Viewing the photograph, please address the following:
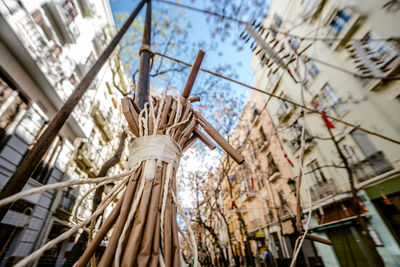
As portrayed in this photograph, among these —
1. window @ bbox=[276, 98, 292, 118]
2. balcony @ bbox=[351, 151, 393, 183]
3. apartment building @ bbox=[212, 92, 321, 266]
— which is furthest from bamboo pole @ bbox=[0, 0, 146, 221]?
window @ bbox=[276, 98, 292, 118]

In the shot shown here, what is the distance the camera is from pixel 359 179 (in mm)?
9125

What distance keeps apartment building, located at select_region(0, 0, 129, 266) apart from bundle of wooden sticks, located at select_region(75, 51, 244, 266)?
3312mm

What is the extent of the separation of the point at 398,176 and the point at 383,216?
2.01 meters

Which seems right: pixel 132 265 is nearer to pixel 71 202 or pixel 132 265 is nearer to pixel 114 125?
pixel 71 202

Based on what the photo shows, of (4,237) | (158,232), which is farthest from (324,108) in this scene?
(4,237)

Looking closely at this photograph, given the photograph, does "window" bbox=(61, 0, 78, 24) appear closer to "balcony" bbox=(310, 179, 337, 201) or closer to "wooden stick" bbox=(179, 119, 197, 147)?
"wooden stick" bbox=(179, 119, 197, 147)

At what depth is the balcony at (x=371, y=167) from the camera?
26.3 feet

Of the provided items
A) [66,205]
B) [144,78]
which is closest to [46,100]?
[66,205]

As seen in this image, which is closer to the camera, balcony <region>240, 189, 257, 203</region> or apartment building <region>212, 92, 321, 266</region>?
apartment building <region>212, 92, 321, 266</region>

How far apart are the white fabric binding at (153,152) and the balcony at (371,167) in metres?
11.0

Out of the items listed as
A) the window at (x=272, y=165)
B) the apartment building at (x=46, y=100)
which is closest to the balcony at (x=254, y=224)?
the window at (x=272, y=165)

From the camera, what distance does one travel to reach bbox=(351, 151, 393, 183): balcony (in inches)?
315

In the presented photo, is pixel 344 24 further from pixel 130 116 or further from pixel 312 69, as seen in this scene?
pixel 130 116

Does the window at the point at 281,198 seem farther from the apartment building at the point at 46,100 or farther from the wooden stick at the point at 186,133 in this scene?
the wooden stick at the point at 186,133
